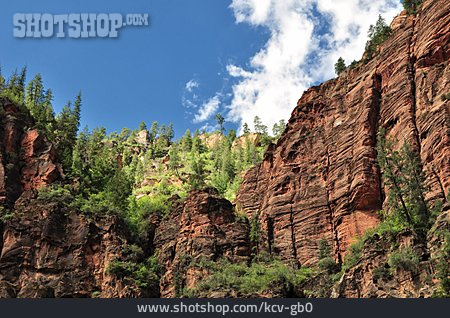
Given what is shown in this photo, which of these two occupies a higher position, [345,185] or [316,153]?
[316,153]

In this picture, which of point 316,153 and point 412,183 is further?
point 316,153

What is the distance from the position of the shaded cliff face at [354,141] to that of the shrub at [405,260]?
791cm

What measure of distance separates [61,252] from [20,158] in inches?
690

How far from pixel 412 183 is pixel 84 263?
34.9m

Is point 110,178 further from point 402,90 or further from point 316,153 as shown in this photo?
point 402,90

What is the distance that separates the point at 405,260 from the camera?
146 feet

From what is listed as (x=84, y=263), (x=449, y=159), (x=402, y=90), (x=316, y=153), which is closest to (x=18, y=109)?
(x=84, y=263)

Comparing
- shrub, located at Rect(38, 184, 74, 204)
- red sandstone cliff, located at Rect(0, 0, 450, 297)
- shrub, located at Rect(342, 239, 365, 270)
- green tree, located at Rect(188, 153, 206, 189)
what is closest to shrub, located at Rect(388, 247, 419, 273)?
red sandstone cliff, located at Rect(0, 0, 450, 297)

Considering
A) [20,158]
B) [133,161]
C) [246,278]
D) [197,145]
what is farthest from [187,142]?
[246,278]

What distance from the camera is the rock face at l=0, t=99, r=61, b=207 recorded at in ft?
229

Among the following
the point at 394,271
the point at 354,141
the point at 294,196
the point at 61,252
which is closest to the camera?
the point at 394,271

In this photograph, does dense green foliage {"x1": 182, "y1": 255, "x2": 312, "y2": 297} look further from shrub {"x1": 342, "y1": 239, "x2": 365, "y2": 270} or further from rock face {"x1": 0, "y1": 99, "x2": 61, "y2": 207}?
rock face {"x1": 0, "y1": 99, "x2": 61, "y2": 207}

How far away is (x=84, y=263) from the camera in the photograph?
205ft

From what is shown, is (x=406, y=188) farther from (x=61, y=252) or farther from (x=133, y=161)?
(x=133, y=161)
